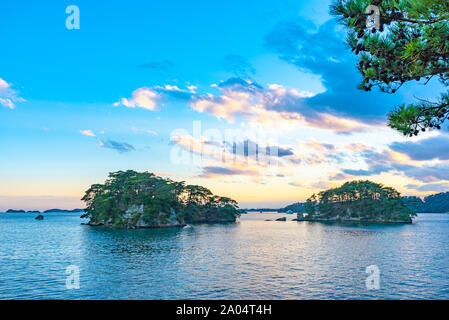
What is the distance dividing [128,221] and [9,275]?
75354 millimetres

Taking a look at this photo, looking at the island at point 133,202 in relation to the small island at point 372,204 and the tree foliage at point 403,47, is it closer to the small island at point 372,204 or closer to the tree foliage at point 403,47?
the tree foliage at point 403,47

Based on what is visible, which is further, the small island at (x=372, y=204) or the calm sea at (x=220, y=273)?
the small island at (x=372, y=204)

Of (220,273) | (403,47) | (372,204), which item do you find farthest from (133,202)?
(372,204)

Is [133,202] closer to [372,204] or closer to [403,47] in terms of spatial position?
[403,47]

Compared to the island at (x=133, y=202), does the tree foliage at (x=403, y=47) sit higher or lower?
higher

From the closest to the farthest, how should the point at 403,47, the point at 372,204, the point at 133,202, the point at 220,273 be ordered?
the point at 403,47 < the point at 220,273 < the point at 133,202 < the point at 372,204

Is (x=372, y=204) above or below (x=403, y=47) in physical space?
below

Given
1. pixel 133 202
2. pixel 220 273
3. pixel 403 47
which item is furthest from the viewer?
pixel 133 202

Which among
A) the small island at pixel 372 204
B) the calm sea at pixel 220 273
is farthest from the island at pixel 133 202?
the small island at pixel 372 204

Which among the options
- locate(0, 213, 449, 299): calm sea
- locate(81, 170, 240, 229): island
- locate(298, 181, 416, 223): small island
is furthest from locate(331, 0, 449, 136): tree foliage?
locate(298, 181, 416, 223): small island

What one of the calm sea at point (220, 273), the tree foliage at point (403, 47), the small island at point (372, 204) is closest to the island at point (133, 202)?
the calm sea at point (220, 273)

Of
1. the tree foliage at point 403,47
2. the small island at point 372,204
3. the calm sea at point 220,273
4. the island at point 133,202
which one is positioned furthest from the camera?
the small island at point 372,204

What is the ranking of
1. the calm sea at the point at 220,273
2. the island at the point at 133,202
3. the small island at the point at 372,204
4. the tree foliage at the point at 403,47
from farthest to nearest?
the small island at the point at 372,204
the island at the point at 133,202
the calm sea at the point at 220,273
the tree foliage at the point at 403,47

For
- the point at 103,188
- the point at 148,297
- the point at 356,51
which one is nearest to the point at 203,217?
the point at 103,188
